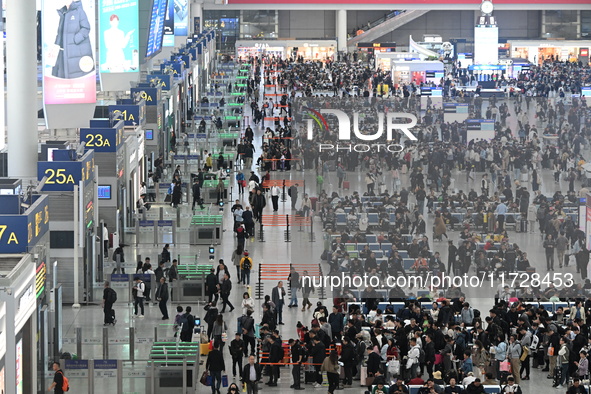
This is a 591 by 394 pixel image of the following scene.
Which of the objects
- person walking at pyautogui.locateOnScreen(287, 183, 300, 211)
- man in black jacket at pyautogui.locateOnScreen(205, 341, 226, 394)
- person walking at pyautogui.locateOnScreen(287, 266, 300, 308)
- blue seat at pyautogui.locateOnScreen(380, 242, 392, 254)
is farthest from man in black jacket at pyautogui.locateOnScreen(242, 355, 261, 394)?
person walking at pyautogui.locateOnScreen(287, 183, 300, 211)

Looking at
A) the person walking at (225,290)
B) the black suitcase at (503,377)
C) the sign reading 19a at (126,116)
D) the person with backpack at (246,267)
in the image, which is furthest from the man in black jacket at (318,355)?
the sign reading 19a at (126,116)

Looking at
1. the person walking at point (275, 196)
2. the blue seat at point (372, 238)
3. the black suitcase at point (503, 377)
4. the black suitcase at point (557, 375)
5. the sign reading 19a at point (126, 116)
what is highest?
the sign reading 19a at point (126, 116)

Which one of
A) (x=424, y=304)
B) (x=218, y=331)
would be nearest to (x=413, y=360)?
(x=218, y=331)

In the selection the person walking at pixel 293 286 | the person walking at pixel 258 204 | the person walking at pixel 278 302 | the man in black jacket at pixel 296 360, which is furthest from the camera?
the person walking at pixel 258 204

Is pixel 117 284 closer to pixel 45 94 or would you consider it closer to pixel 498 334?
pixel 45 94

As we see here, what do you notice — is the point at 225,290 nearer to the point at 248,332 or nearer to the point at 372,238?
the point at 248,332

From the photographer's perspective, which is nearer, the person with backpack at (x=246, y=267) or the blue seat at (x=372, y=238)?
the blue seat at (x=372, y=238)

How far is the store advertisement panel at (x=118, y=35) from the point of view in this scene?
36.4 metres

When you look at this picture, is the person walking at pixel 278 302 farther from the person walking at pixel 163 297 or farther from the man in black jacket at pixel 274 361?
the man in black jacket at pixel 274 361

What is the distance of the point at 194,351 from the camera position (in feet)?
70.2

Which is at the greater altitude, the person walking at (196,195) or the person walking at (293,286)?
the person walking at (196,195)

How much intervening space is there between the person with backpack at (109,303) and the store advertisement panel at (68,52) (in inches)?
201

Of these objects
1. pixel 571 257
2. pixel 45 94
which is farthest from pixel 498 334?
pixel 45 94

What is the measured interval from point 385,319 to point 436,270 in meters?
3.25
